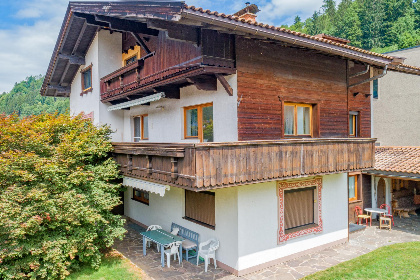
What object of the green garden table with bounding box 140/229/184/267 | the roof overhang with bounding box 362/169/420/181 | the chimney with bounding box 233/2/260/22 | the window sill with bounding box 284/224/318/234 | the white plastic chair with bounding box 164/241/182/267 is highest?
the chimney with bounding box 233/2/260/22

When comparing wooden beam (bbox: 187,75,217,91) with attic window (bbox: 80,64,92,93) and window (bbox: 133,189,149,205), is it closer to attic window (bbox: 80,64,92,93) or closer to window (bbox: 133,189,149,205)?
window (bbox: 133,189,149,205)

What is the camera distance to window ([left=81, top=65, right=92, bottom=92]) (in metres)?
17.4

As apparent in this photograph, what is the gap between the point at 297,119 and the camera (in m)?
11.6

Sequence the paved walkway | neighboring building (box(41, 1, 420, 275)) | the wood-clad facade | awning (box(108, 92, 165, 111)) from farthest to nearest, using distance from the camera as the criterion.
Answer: awning (box(108, 92, 165, 111))
the wood-clad facade
the paved walkway
neighboring building (box(41, 1, 420, 275))

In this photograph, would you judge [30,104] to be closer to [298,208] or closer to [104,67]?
[104,67]

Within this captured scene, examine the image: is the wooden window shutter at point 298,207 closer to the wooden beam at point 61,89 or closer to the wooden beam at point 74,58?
the wooden beam at point 74,58

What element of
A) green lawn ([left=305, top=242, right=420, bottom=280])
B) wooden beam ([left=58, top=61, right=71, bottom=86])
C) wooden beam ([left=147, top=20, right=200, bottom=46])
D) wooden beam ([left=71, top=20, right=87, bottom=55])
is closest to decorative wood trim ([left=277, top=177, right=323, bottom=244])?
green lawn ([left=305, top=242, right=420, bottom=280])

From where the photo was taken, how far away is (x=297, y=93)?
37.0ft

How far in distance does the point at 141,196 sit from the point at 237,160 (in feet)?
29.0

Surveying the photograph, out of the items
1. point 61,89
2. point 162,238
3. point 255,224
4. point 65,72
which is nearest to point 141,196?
point 162,238

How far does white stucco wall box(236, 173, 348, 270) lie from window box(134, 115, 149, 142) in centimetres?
737

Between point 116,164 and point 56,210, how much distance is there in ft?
9.08

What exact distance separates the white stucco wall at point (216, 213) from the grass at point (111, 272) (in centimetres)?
254

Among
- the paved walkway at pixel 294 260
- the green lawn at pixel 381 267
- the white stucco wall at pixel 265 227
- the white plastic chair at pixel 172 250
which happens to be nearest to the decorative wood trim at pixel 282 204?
the white stucco wall at pixel 265 227
